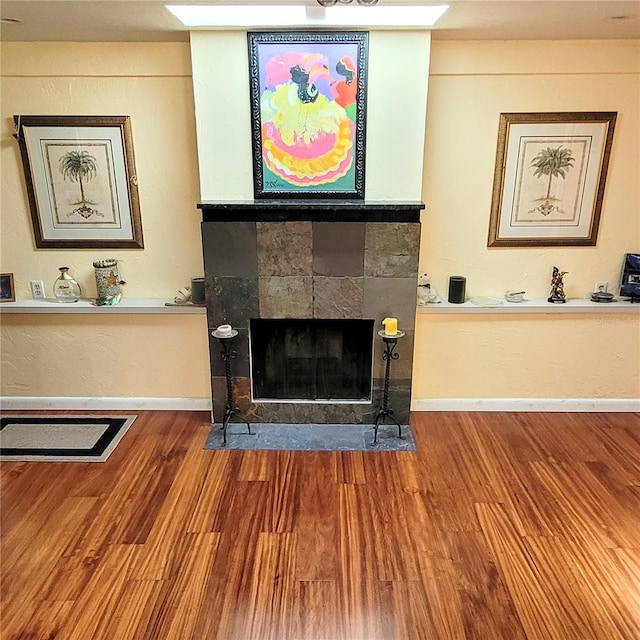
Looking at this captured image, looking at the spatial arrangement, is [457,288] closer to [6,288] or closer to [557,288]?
[557,288]

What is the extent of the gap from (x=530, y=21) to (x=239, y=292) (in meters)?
2.09

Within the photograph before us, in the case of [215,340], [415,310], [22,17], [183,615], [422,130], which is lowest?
[183,615]

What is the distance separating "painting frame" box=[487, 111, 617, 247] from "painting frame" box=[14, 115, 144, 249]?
7.54 feet

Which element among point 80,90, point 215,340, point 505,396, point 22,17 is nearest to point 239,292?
point 215,340

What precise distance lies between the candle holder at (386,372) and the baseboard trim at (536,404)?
33 cm

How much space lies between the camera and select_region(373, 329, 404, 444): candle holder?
2.96m

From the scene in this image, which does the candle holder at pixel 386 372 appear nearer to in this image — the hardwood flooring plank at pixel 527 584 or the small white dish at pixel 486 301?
the small white dish at pixel 486 301

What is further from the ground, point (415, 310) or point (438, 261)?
point (438, 261)

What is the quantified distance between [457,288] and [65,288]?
2.55 metres

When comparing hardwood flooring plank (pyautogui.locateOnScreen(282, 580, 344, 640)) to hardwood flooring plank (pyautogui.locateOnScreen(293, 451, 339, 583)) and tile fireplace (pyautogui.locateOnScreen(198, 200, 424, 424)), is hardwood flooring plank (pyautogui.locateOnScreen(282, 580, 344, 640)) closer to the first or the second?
hardwood flooring plank (pyautogui.locateOnScreen(293, 451, 339, 583))

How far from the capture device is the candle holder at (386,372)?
9.71ft

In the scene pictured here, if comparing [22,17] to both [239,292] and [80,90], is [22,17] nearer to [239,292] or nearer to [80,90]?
[80,90]

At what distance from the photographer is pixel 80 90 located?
2988 mm

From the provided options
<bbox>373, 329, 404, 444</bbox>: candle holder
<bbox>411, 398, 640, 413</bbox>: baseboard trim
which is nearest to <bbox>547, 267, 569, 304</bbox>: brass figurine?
<bbox>411, 398, 640, 413</bbox>: baseboard trim
